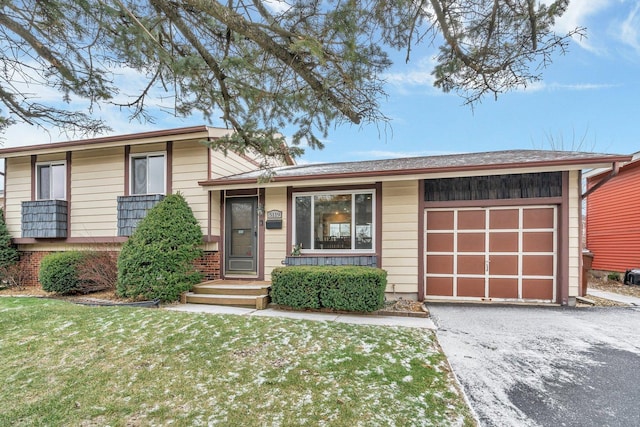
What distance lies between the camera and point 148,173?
8.29m

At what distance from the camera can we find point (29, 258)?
360 inches

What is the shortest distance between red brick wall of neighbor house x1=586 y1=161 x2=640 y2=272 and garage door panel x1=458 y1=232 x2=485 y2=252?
7.30 m

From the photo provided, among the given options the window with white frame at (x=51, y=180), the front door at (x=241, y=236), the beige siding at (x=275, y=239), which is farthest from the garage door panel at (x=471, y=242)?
the window with white frame at (x=51, y=180)

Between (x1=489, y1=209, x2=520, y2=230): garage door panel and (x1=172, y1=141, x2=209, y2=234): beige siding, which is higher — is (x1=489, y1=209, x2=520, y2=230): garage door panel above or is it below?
below

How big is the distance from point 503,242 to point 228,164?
23.7 ft

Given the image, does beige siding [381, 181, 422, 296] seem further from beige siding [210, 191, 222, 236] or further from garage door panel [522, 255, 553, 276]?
beige siding [210, 191, 222, 236]

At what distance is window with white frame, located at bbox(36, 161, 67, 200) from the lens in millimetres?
8875

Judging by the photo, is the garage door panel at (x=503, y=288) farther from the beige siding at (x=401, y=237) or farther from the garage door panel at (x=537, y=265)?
the beige siding at (x=401, y=237)

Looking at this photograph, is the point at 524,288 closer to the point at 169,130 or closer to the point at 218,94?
the point at 218,94

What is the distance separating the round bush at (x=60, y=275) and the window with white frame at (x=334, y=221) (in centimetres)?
531

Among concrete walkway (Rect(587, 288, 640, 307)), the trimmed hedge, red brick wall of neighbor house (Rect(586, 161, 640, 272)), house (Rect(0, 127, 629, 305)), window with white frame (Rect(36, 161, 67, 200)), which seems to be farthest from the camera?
red brick wall of neighbor house (Rect(586, 161, 640, 272))

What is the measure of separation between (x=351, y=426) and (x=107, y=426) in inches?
75.7

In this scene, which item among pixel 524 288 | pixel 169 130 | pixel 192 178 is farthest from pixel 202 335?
pixel 524 288

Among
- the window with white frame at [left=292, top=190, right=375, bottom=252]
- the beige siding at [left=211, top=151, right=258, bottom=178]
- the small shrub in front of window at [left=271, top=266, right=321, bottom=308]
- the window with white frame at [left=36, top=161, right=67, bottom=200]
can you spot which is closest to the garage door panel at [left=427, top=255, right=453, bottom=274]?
the window with white frame at [left=292, top=190, right=375, bottom=252]
